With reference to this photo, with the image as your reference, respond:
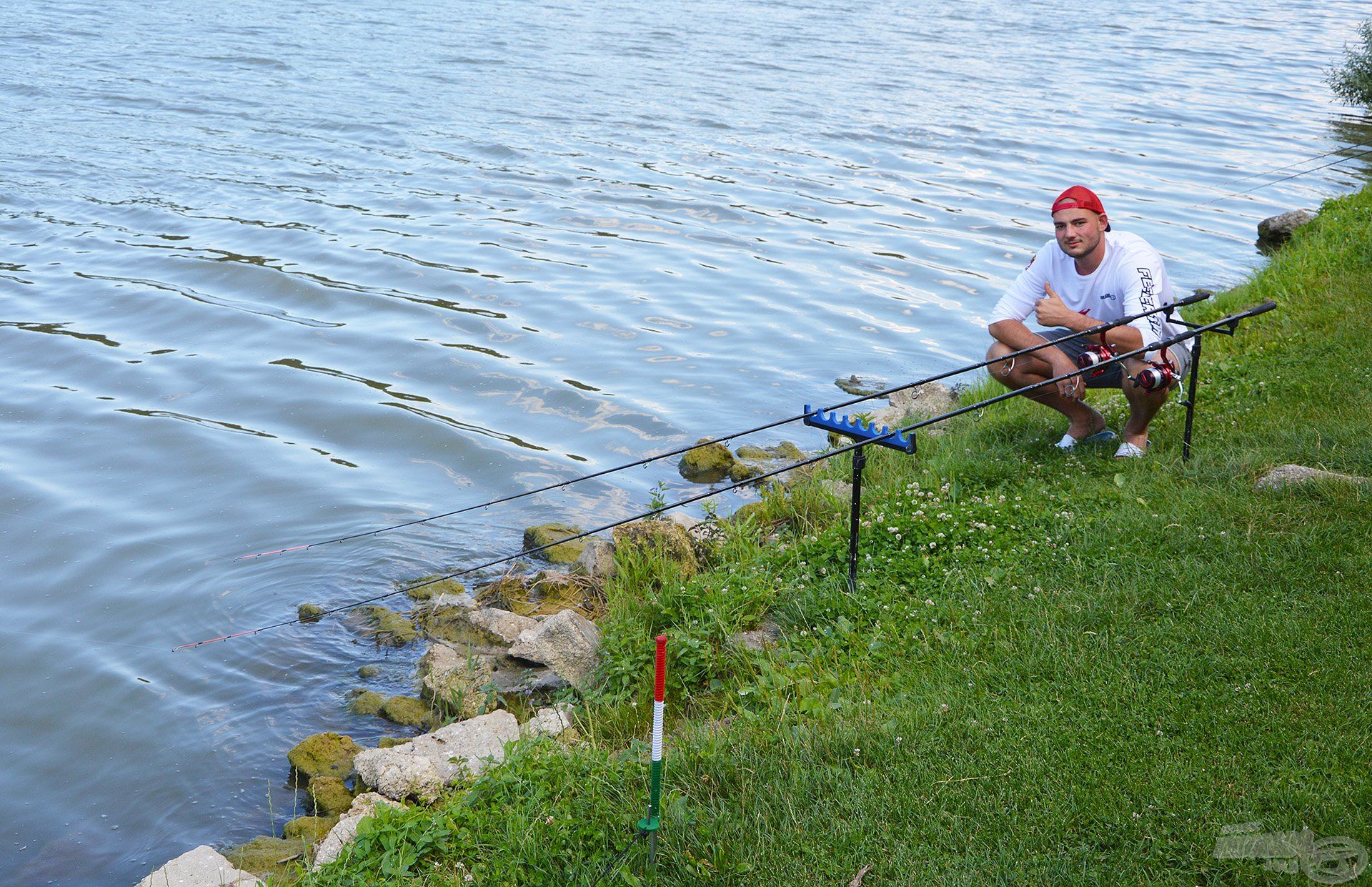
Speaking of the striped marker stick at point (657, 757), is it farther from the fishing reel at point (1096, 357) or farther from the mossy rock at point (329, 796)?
the fishing reel at point (1096, 357)

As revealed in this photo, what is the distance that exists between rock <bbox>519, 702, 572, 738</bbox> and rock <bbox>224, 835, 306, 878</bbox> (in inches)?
37.8

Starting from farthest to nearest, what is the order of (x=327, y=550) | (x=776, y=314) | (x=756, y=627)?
1. (x=776, y=314)
2. (x=327, y=550)
3. (x=756, y=627)

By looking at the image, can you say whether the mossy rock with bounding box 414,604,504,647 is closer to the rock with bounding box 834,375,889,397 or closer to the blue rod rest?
the blue rod rest

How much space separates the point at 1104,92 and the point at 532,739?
21.8m

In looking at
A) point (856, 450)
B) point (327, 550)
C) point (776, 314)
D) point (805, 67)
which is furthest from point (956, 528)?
point (805, 67)

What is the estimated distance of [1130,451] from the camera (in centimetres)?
599

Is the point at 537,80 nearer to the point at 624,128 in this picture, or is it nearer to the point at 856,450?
the point at 624,128

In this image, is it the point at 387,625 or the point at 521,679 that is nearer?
the point at 521,679

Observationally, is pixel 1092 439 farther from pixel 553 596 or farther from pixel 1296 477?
pixel 553 596

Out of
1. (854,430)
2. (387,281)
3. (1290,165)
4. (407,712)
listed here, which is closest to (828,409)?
(854,430)

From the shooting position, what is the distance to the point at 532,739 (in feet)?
15.0

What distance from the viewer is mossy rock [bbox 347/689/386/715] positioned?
5496mm

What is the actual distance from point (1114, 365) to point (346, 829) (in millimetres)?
4198

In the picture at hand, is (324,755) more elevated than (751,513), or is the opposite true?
(751,513)
